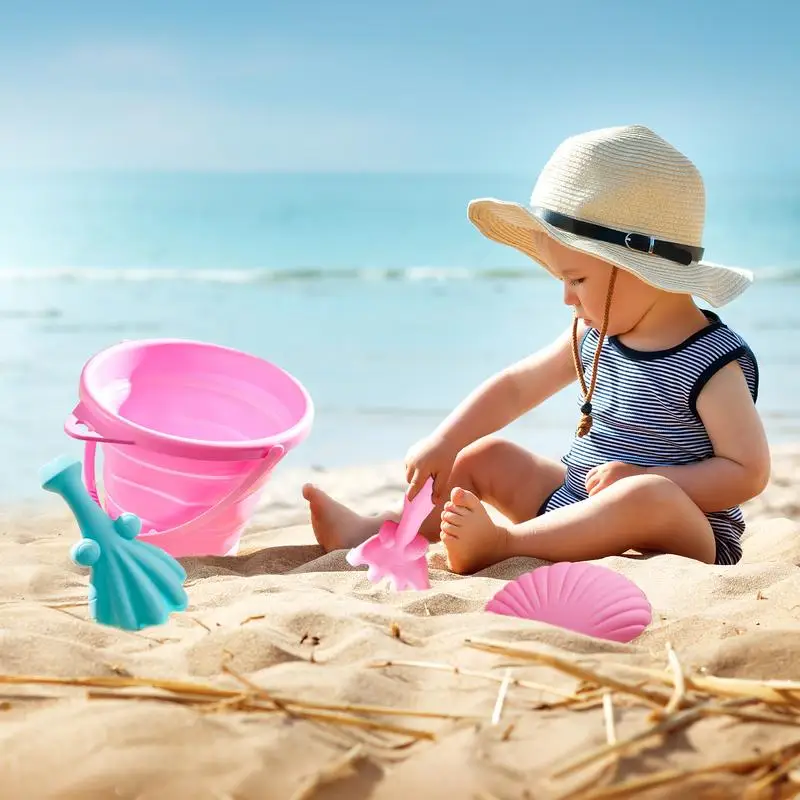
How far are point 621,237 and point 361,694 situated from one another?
1378mm

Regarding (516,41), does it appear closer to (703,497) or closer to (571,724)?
(703,497)

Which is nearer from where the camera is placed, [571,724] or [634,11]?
[571,724]

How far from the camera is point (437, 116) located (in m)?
16.4

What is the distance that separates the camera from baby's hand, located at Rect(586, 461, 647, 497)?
2.31 metres

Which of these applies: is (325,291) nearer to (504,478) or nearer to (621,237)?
(504,478)

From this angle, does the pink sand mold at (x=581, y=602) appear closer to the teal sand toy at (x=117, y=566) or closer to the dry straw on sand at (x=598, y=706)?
the dry straw on sand at (x=598, y=706)

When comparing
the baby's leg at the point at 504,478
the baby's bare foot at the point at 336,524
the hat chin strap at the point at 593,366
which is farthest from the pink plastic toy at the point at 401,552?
the hat chin strap at the point at 593,366

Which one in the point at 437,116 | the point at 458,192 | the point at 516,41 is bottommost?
the point at 458,192

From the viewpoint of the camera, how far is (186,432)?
2895 mm

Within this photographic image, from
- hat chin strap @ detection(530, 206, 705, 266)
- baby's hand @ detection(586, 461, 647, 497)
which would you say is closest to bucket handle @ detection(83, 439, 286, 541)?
baby's hand @ detection(586, 461, 647, 497)

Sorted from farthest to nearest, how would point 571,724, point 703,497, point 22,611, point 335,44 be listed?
point 335,44, point 703,497, point 22,611, point 571,724

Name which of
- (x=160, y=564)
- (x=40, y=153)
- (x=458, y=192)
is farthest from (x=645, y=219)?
(x=40, y=153)

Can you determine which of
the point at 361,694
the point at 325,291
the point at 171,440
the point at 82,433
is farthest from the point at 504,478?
the point at 325,291

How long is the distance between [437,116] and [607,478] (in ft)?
48.5
